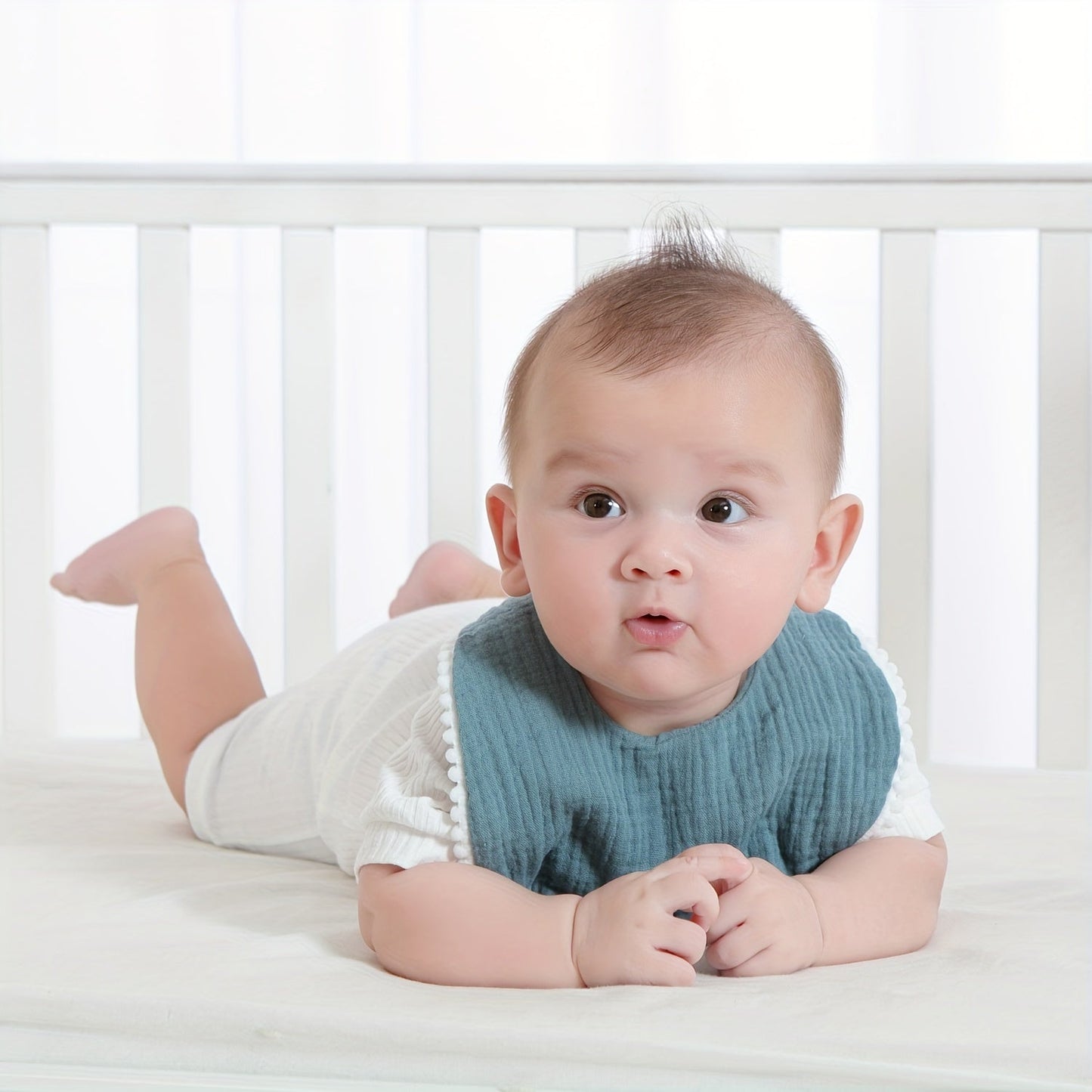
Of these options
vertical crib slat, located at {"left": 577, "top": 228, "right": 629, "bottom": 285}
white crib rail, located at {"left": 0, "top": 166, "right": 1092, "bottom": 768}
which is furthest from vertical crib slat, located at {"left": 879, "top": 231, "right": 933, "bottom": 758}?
vertical crib slat, located at {"left": 577, "top": 228, "right": 629, "bottom": 285}

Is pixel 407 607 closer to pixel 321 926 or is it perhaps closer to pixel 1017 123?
pixel 321 926

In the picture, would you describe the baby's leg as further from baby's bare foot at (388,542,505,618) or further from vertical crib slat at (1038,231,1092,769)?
vertical crib slat at (1038,231,1092,769)

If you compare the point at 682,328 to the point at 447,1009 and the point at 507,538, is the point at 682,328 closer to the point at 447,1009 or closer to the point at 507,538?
the point at 507,538

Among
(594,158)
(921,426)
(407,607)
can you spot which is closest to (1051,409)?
(921,426)

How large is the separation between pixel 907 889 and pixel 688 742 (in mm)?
133

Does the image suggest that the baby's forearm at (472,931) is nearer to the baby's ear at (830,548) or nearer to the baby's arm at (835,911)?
the baby's arm at (835,911)

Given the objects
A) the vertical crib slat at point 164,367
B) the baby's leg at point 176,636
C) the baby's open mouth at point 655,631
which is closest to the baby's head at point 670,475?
the baby's open mouth at point 655,631

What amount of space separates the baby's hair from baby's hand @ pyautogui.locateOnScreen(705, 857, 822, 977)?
202mm

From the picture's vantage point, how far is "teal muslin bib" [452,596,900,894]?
668 millimetres

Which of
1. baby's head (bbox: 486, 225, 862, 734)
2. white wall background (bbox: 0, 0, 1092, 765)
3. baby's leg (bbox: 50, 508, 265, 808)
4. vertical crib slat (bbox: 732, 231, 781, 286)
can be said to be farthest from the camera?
white wall background (bbox: 0, 0, 1092, 765)

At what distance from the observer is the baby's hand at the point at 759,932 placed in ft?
2.07

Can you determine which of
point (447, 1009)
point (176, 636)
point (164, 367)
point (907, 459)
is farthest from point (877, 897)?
point (164, 367)

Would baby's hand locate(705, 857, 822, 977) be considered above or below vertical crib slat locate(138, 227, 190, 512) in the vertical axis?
below

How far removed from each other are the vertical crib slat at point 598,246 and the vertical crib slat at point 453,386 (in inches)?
4.6
